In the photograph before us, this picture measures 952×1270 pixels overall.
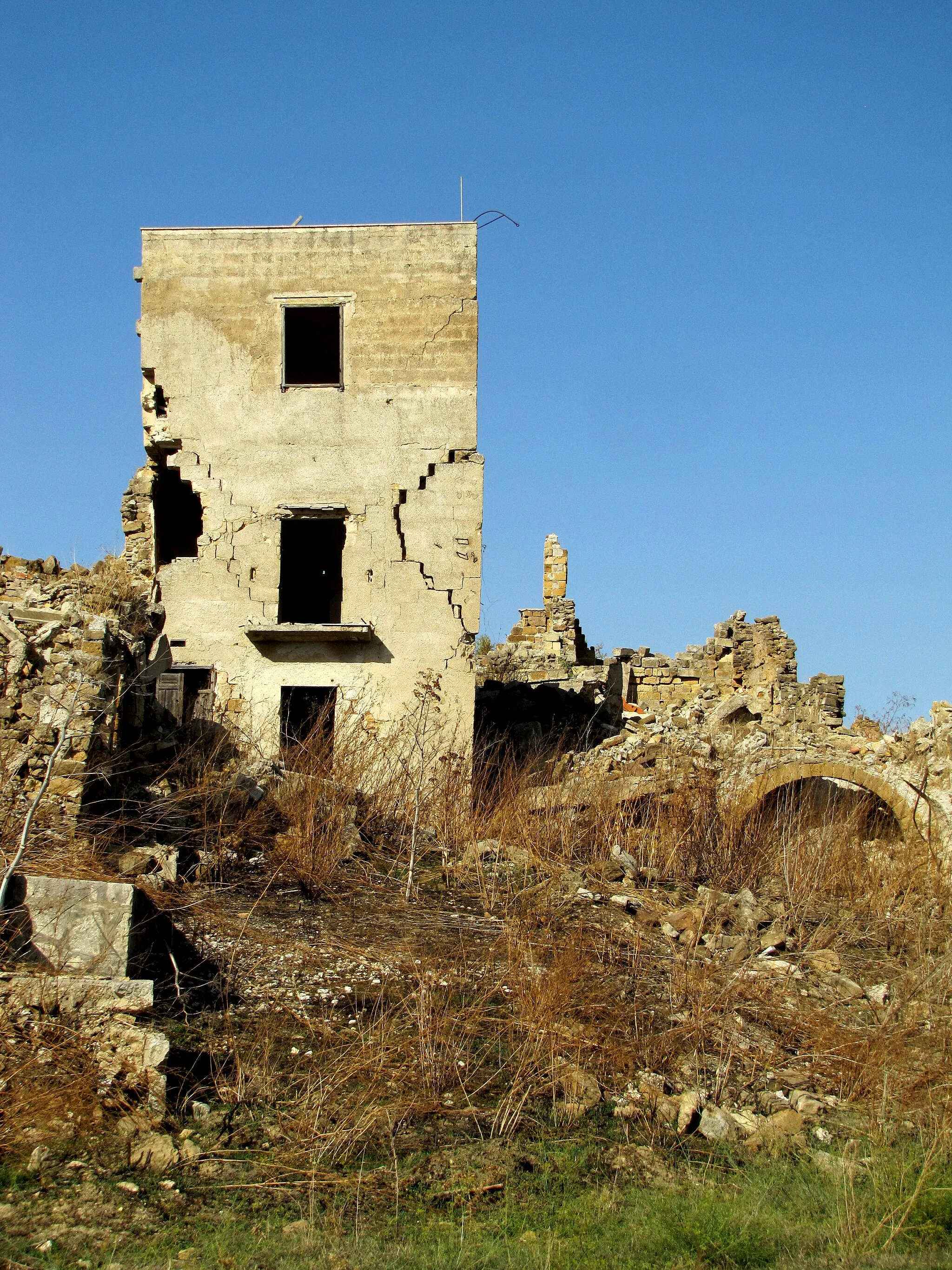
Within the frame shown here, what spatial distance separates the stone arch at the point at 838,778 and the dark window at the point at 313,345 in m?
6.89

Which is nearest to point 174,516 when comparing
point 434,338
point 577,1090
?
point 434,338

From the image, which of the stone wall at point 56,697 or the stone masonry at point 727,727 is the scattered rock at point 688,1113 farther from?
the stone masonry at point 727,727

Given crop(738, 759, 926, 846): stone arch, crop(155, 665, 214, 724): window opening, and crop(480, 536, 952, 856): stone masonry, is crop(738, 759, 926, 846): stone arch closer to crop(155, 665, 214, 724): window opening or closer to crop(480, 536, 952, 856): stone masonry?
crop(480, 536, 952, 856): stone masonry

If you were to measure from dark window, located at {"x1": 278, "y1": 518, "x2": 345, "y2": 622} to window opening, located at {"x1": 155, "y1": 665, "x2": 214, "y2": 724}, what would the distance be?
3.23 meters

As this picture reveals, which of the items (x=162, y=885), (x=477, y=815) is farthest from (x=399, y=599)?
(x=162, y=885)

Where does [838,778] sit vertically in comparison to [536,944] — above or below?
above

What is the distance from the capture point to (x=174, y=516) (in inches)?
620

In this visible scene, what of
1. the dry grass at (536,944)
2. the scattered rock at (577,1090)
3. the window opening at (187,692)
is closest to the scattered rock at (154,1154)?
the dry grass at (536,944)

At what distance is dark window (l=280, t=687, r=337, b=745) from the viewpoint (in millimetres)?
13586

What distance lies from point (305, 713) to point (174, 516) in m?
3.21

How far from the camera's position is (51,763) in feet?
21.7

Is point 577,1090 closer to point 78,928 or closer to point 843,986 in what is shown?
point 843,986

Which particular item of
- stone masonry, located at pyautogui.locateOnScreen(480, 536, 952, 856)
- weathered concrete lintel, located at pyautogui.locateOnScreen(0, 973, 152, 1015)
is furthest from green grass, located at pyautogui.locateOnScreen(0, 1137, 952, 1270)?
stone masonry, located at pyautogui.locateOnScreen(480, 536, 952, 856)

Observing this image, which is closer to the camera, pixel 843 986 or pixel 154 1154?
pixel 154 1154
